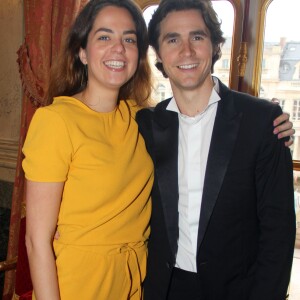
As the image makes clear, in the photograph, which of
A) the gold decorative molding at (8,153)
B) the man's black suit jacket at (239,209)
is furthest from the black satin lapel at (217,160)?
the gold decorative molding at (8,153)

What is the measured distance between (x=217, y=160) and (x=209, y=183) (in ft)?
0.30

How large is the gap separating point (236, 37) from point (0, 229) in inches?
88.7

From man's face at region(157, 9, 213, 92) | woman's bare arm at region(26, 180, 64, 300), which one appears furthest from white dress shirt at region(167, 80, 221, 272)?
woman's bare arm at region(26, 180, 64, 300)

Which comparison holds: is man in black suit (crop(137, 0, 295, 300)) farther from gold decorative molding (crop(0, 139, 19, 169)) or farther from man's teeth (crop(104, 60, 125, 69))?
gold decorative molding (crop(0, 139, 19, 169))

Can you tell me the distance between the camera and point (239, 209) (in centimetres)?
135

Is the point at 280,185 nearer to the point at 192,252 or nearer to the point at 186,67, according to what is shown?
the point at 192,252

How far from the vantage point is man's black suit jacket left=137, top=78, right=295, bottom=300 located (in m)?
1.29

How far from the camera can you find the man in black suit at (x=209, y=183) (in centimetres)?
131

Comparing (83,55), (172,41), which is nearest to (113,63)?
(83,55)

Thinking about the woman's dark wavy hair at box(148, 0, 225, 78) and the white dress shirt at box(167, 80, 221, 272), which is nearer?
the white dress shirt at box(167, 80, 221, 272)

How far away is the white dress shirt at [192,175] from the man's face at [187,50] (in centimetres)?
11

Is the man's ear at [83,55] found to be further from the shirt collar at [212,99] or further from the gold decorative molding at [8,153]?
the gold decorative molding at [8,153]

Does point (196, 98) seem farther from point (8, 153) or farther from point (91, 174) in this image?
point (8, 153)

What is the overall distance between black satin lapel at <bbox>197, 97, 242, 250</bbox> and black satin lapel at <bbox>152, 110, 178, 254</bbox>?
123mm
